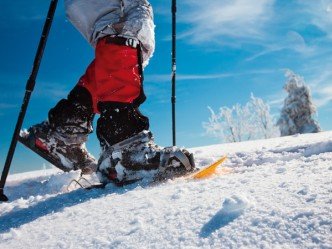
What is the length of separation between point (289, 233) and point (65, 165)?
6.62 ft

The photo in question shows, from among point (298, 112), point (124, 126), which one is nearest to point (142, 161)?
point (124, 126)

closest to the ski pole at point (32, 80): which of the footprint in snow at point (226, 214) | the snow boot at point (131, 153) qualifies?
the snow boot at point (131, 153)

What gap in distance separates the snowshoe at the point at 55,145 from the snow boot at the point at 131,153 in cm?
61

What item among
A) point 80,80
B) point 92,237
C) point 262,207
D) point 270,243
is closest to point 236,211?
point 262,207

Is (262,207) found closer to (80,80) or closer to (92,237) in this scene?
(92,237)

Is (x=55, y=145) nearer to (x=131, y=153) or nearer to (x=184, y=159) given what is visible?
(x=131, y=153)

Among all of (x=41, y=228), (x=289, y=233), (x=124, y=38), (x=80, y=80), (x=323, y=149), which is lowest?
(x=41, y=228)

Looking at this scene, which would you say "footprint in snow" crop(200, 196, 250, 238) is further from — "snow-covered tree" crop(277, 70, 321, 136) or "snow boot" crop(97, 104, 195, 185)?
"snow-covered tree" crop(277, 70, 321, 136)

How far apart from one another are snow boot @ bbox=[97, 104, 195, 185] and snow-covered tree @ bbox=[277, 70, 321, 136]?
94.4ft

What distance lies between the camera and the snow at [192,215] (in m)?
0.81

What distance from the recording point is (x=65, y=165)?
2492mm

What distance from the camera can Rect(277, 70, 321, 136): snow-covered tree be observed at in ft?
94.0

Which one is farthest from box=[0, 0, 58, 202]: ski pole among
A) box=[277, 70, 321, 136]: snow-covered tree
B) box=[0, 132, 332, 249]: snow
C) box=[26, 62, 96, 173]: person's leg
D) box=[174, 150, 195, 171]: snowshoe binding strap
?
box=[277, 70, 321, 136]: snow-covered tree

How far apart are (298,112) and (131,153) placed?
2952 cm
